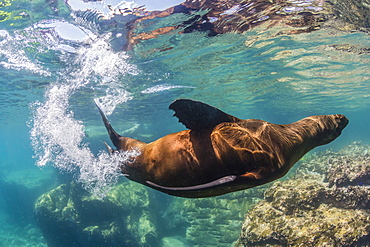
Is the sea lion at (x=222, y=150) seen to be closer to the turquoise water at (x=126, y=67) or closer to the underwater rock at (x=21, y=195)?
the turquoise water at (x=126, y=67)

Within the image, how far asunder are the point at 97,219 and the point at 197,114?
47.2ft

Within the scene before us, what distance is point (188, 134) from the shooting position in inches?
111

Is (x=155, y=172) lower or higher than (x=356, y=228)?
higher

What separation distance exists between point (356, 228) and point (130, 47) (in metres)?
12.0

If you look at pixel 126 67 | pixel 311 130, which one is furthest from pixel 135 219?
pixel 311 130

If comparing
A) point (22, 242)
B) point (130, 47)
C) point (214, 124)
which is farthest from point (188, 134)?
point (22, 242)

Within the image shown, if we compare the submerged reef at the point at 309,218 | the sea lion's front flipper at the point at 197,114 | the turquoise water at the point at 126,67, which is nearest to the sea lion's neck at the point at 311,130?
the sea lion's front flipper at the point at 197,114

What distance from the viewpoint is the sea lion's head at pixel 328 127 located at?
2.92 metres

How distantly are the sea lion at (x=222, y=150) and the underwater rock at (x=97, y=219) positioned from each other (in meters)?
11.9

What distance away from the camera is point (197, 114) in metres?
2.61

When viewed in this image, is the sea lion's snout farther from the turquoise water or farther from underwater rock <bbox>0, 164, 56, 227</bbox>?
underwater rock <bbox>0, 164, 56, 227</bbox>

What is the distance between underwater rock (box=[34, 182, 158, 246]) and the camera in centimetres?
1263

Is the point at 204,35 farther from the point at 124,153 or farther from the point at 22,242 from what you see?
the point at 22,242

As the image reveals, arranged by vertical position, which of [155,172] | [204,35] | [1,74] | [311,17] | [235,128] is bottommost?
[155,172]
